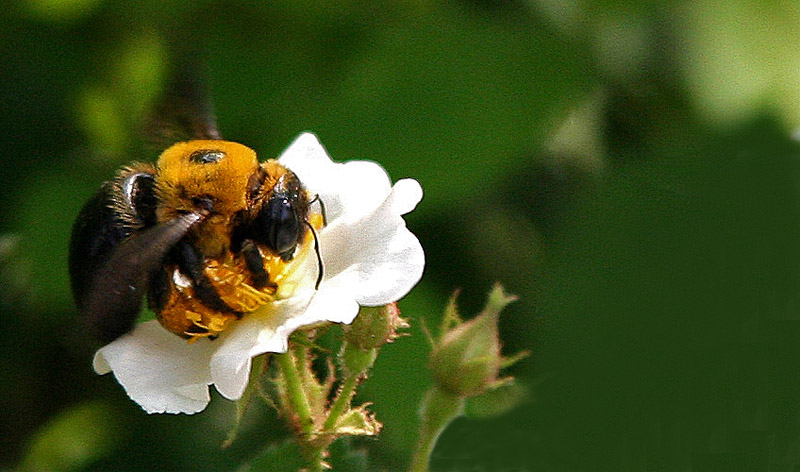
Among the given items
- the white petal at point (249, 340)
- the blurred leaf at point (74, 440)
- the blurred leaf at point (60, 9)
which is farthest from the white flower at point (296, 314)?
the blurred leaf at point (60, 9)

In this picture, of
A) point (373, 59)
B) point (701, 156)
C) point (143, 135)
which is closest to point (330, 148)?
point (373, 59)

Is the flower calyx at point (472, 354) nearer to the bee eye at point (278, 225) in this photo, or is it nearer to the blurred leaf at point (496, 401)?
the blurred leaf at point (496, 401)

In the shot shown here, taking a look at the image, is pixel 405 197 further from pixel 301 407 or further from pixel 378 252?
pixel 301 407

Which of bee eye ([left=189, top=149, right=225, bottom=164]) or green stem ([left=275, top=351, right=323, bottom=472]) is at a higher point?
bee eye ([left=189, top=149, right=225, bottom=164])

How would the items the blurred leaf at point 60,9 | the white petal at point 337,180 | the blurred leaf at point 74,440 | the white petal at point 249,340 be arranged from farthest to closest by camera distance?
the blurred leaf at point 60,9
the blurred leaf at point 74,440
the white petal at point 337,180
the white petal at point 249,340

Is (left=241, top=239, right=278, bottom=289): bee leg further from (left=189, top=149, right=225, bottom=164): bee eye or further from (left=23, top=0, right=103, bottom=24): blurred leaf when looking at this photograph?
(left=23, top=0, right=103, bottom=24): blurred leaf

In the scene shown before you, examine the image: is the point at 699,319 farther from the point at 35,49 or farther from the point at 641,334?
the point at 35,49

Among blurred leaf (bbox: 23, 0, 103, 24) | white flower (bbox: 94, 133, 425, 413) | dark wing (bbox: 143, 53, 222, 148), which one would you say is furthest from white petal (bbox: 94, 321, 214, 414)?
blurred leaf (bbox: 23, 0, 103, 24)

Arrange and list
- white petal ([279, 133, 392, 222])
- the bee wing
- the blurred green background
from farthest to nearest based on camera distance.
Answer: the blurred green background
white petal ([279, 133, 392, 222])
the bee wing
